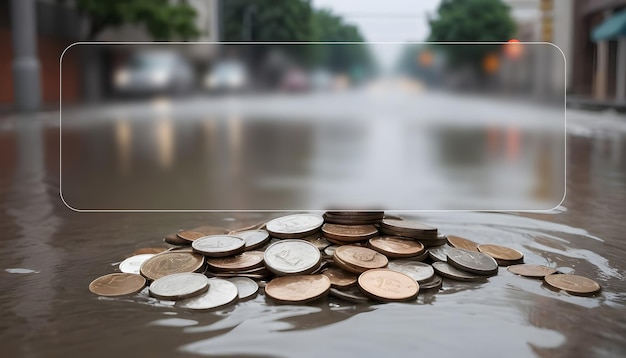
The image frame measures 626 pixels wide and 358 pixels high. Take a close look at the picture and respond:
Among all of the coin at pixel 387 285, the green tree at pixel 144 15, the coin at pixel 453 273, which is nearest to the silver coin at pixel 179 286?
the coin at pixel 387 285

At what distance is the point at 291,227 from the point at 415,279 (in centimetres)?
78

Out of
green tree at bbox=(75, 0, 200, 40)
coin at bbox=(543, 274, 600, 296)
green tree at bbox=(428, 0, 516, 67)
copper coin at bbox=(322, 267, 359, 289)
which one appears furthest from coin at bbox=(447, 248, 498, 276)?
green tree at bbox=(428, 0, 516, 67)

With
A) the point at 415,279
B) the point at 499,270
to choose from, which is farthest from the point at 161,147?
the point at 499,270

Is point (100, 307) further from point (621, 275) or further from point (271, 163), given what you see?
point (621, 275)

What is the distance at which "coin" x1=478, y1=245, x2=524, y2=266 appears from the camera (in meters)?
3.30

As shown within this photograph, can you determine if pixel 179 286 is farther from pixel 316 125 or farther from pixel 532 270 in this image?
pixel 532 270

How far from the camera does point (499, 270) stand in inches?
126

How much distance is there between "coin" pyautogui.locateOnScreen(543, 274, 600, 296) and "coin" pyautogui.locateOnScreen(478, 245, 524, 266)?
307mm

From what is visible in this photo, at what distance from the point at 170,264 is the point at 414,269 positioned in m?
1.13

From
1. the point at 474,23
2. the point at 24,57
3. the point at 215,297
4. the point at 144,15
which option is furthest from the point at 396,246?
the point at 474,23

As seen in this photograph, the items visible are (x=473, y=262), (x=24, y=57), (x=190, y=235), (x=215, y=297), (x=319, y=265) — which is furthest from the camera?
(x=24, y=57)

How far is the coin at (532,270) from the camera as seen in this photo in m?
3.07

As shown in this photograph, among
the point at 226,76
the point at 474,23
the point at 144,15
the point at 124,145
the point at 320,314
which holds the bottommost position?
the point at 320,314

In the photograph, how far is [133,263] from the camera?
10.6ft
